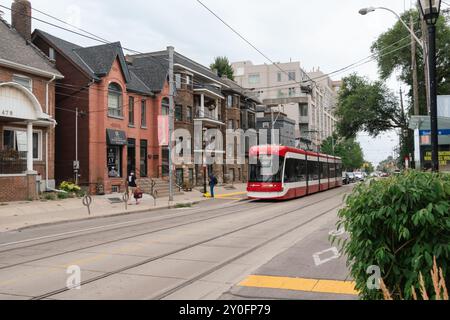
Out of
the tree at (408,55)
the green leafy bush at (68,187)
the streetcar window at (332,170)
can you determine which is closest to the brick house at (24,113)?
the green leafy bush at (68,187)

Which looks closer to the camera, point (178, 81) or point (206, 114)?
point (178, 81)

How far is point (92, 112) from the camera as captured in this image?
28516mm

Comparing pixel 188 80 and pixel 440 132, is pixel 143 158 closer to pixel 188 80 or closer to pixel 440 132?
pixel 188 80

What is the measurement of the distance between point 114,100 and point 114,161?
4356mm

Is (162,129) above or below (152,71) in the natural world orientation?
below

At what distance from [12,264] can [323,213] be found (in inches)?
522

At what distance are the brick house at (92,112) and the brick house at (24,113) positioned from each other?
1.70 metres

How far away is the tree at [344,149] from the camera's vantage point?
8444 cm

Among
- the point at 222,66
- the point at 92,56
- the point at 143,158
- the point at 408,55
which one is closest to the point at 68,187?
the point at 143,158

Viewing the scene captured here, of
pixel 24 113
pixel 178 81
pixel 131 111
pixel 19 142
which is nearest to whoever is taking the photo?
pixel 24 113

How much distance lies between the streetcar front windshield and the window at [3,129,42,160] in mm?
12848

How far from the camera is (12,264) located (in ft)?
27.6

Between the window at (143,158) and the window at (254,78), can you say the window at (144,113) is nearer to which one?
the window at (143,158)
